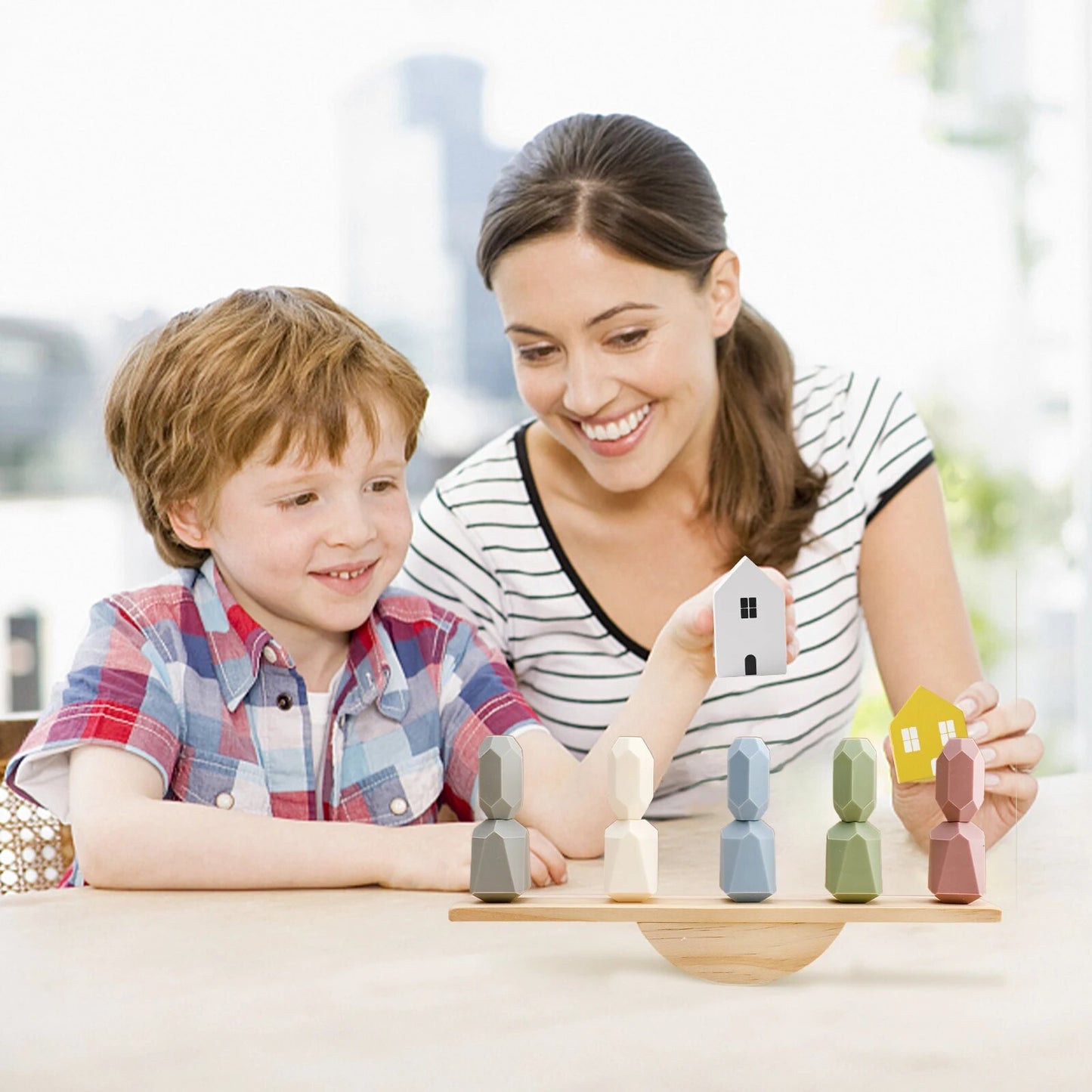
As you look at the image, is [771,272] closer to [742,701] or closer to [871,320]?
[871,320]

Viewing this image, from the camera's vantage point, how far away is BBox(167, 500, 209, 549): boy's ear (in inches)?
46.3

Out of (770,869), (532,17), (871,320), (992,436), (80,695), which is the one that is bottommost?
(770,869)

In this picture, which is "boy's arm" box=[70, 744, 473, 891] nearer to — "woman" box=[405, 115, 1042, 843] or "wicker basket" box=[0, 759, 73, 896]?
"woman" box=[405, 115, 1042, 843]

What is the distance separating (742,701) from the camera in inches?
47.0

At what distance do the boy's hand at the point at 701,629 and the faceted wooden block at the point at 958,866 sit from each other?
0.14 meters

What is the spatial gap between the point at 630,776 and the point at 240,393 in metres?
0.53

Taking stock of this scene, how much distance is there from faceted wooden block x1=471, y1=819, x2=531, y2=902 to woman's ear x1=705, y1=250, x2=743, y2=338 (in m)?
0.71

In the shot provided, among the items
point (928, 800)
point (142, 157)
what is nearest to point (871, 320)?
point (142, 157)

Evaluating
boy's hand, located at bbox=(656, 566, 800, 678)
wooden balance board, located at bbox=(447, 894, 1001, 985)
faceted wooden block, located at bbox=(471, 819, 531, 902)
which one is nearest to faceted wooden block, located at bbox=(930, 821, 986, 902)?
wooden balance board, located at bbox=(447, 894, 1001, 985)

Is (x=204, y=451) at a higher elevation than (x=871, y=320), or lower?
lower

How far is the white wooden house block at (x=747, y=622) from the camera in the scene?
0.76m

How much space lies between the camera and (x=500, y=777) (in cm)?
77

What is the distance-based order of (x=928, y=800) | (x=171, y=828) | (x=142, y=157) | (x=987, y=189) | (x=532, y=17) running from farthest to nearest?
(x=987, y=189) → (x=532, y=17) → (x=142, y=157) → (x=171, y=828) → (x=928, y=800)

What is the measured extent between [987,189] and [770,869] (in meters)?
2.80
